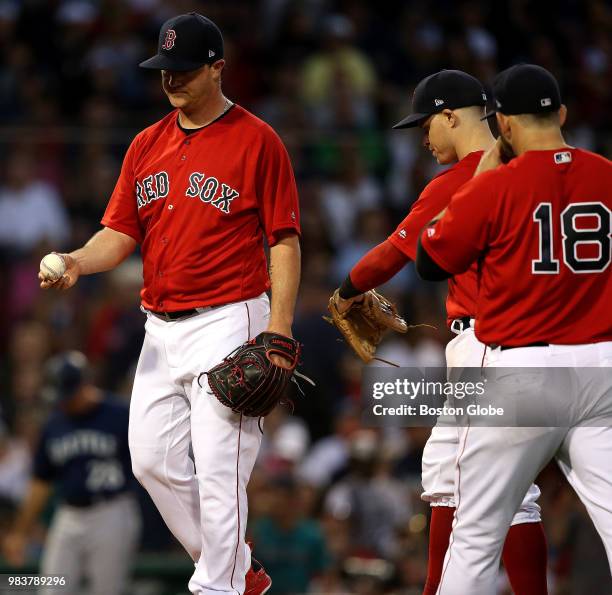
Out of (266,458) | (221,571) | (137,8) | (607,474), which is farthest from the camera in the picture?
(137,8)

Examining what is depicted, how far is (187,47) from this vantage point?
13.7 ft

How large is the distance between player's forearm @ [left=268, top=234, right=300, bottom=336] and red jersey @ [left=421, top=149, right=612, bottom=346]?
693mm

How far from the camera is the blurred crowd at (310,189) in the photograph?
306 inches

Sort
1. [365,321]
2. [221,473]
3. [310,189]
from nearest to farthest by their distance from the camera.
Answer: [221,473], [365,321], [310,189]

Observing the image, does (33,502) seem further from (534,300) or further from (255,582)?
(534,300)

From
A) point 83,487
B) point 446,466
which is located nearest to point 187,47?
point 446,466

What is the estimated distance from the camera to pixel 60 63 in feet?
32.2

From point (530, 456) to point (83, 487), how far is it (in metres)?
4.72

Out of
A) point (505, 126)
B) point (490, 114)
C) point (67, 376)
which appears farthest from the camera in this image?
point (67, 376)

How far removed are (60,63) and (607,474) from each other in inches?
286

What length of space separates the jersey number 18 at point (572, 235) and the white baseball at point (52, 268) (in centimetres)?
159

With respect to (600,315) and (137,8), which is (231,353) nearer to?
(600,315)

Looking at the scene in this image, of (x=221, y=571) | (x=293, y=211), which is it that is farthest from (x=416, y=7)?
(x=221, y=571)

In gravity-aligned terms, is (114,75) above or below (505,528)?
above
